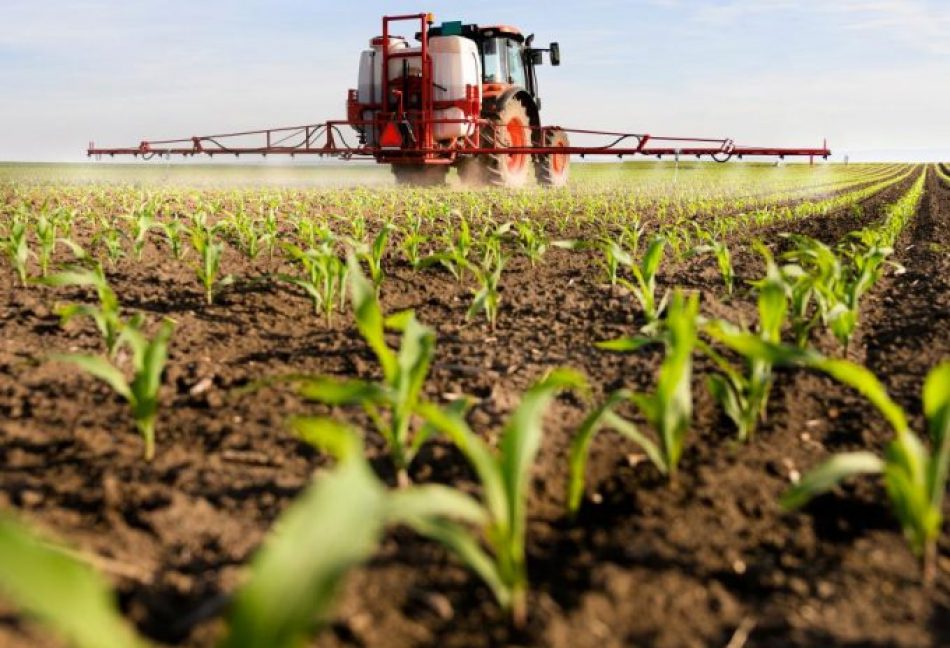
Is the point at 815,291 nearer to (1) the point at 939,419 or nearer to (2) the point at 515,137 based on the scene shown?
(1) the point at 939,419

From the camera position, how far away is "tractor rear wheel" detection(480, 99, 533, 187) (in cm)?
1288

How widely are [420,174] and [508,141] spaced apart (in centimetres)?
261

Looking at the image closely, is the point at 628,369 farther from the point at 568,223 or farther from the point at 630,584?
the point at 568,223

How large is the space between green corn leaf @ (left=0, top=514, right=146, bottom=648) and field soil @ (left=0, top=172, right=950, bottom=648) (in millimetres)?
631

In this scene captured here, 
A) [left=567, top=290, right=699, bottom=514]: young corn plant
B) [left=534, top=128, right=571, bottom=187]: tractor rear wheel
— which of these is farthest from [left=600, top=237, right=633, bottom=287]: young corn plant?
[left=534, top=128, right=571, bottom=187]: tractor rear wheel

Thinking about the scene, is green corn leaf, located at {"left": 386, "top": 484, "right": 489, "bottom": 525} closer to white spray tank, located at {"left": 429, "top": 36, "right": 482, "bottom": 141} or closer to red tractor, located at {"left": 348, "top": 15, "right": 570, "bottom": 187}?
red tractor, located at {"left": 348, "top": 15, "right": 570, "bottom": 187}

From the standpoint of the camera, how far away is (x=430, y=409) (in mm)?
1519

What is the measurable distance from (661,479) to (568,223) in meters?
6.88

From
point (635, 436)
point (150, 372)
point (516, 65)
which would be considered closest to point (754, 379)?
point (635, 436)

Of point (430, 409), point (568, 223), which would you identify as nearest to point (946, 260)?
point (568, 223)

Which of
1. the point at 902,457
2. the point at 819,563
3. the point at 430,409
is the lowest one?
the point at 819,563

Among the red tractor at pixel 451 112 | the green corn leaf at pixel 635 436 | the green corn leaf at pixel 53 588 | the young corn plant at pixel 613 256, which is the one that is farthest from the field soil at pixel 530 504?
the red tractor at pixel 451 112

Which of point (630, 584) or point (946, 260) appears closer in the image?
point (630, 584)

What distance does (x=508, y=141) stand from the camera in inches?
515
